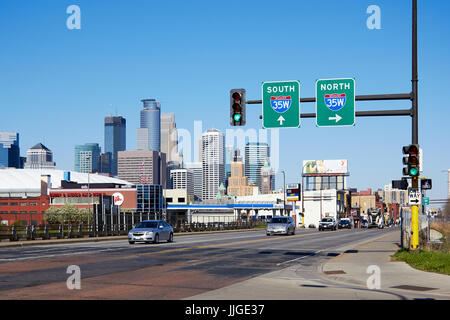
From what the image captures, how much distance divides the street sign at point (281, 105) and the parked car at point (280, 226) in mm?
28945

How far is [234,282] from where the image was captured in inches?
634

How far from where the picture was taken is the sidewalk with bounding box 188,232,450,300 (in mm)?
13172

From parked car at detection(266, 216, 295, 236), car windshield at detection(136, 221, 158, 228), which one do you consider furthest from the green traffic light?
parked car at detection(266, 216, 295, 236)

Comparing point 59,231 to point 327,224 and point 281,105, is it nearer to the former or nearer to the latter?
point 281,105

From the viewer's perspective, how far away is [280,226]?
55188 millimetres

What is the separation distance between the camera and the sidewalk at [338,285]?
43.2 ft

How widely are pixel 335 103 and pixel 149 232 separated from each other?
15987mm

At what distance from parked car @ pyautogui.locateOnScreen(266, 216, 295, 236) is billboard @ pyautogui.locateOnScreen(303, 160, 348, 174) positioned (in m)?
115

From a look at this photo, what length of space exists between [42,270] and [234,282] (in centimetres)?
693

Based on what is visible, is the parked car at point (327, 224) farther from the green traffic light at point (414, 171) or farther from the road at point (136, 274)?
the green traffic light at point (414, 171)

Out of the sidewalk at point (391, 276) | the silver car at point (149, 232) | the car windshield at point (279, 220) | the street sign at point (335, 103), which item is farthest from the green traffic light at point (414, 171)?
the car windshield at point (279, 220)

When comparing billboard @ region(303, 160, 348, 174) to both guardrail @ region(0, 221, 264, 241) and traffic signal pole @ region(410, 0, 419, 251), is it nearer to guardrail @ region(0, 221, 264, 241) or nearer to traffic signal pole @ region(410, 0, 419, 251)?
guardrail @ region(0, 221, 264, 241)

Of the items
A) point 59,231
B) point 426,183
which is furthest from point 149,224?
point 426,183
